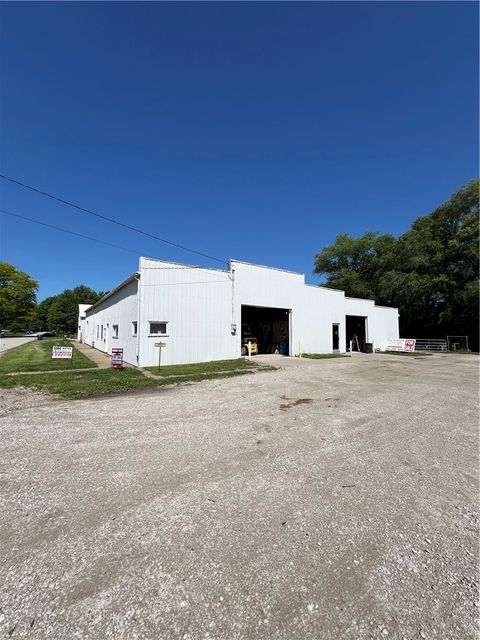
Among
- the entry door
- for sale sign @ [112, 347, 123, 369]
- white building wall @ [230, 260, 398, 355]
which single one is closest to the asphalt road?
for sale sign @ [112, 347, 123, 369]

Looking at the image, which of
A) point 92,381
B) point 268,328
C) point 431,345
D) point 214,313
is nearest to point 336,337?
point 268,328

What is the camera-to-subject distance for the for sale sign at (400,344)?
25641 mm

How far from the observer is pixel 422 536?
Answer: 8.47 ft

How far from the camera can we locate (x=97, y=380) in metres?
9.99

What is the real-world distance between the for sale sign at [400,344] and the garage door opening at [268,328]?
10.5 metres

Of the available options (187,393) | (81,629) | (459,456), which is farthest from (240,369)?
(81,629)

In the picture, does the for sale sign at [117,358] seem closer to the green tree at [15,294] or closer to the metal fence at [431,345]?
the metal fence at [431,345]

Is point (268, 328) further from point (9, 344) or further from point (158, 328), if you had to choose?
point (9, 344)

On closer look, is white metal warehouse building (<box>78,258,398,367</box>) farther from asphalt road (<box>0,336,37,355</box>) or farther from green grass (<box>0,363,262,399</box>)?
asphalt road (<box>0,336,37,355</box>)

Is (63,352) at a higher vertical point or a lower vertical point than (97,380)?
higher

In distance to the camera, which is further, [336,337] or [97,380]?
Result: [336,337]

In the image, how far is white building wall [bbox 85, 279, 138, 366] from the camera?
1523 centimetres

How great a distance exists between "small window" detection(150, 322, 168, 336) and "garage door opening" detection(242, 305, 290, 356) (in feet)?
22.1

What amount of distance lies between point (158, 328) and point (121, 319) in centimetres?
445
